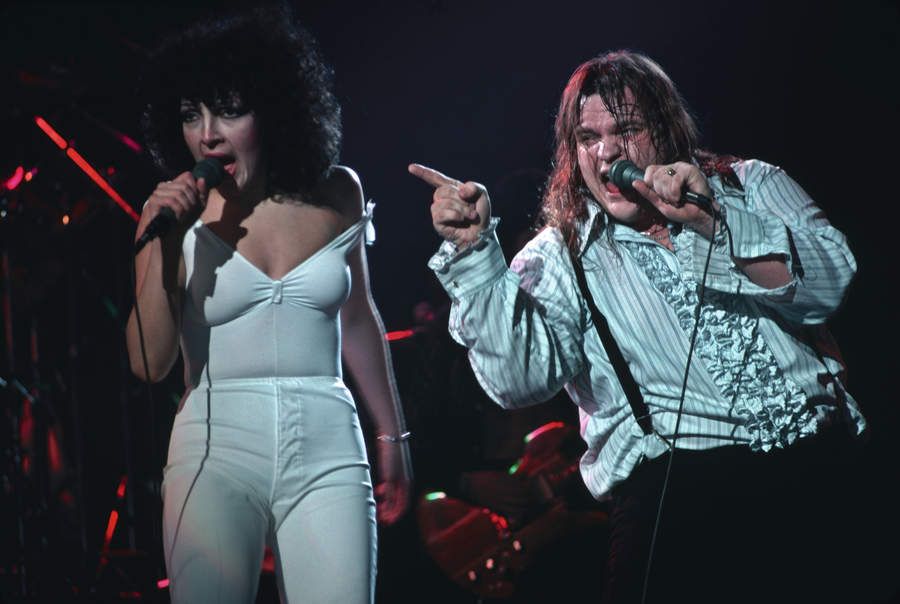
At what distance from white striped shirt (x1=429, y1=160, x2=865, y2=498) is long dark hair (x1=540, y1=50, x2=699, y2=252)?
0.11 metres

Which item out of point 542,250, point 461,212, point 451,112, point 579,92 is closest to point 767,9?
point 451,112

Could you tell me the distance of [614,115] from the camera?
2336 mm

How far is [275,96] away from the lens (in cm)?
256

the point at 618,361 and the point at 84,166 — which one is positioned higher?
the point at 84,166

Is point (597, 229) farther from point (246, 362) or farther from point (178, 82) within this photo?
point (178, 82)

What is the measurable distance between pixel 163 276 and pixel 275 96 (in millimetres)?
621

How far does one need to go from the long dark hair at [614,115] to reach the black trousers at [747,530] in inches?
25.6

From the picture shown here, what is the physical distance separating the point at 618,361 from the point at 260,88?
45.1 inches

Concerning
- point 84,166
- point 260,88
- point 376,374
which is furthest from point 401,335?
point 260,88

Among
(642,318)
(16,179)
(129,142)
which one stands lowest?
(642,318)

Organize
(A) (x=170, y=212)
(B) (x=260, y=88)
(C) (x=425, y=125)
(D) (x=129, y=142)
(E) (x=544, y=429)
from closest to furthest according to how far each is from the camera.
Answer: (A) (x=170, y=212) < (B) (x=260, y=88) < (D) (x=129, y=142) < (C) (x=425, y=125) < (E) (x=544, y=429)

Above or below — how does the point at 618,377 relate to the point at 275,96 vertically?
below

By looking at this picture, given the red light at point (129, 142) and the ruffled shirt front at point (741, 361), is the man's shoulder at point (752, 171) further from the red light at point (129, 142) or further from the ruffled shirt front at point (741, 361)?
the red light at point (129, 142)

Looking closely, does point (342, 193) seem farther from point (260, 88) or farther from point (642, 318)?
point (642, 318)
